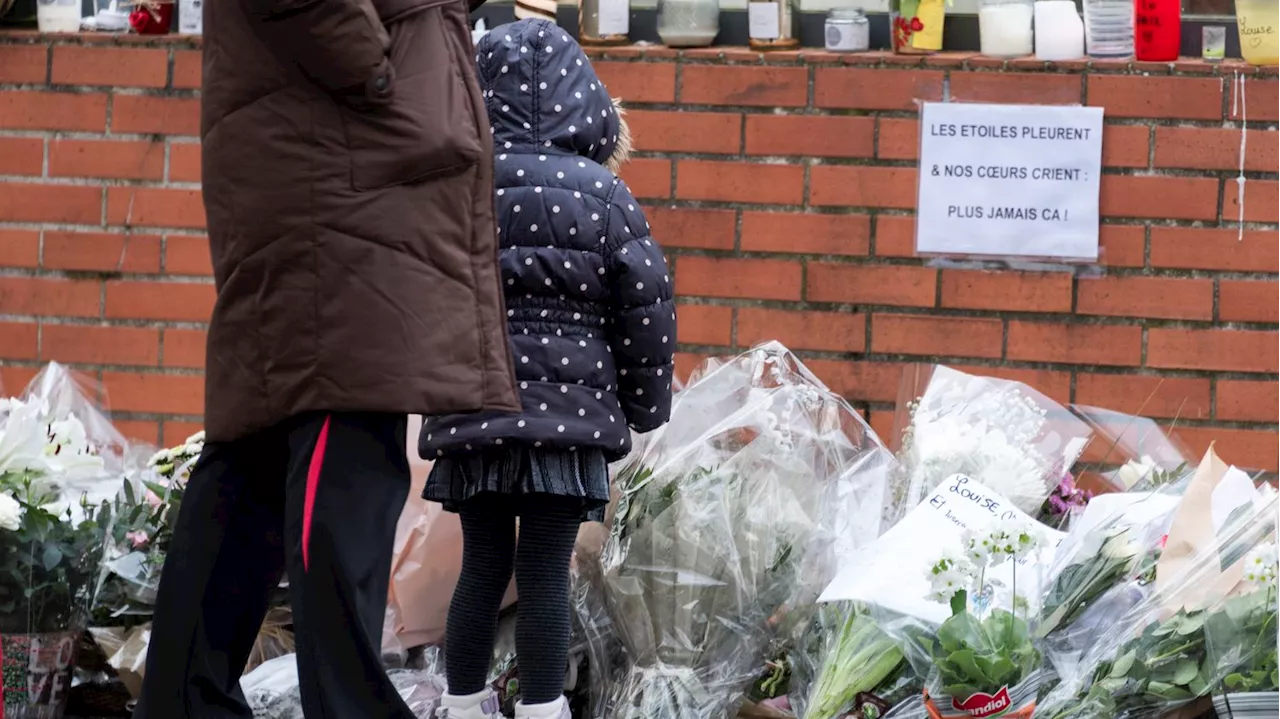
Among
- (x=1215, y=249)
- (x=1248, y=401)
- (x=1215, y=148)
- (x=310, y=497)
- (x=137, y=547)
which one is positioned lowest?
(x=137, y=547)

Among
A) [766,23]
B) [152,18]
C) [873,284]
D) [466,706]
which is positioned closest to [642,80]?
[766,23]

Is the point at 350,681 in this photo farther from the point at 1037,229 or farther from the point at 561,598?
the point at 1037,229

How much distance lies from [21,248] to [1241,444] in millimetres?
3102

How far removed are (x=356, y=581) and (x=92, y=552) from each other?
1.07 meters

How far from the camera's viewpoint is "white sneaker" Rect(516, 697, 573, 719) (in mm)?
2941

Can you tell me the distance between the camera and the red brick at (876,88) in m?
4.02

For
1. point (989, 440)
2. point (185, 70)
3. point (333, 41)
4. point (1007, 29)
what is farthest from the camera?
point (185, 70)

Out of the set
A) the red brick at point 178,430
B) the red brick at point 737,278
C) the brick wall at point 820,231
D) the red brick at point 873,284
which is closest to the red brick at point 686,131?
the brick wall at point 820,231

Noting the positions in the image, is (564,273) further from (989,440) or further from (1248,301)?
(1248,301)

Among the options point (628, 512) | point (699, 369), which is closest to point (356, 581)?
point (628, 512)

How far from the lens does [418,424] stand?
3.46 metres

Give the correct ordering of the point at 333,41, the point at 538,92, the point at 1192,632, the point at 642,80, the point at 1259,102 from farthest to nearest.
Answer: the point at 642,80, the point at 1259,102, the point at 538,92, the point at 1192,632, the point at 333,41

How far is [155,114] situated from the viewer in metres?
4.28

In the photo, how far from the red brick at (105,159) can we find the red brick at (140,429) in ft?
2.07
